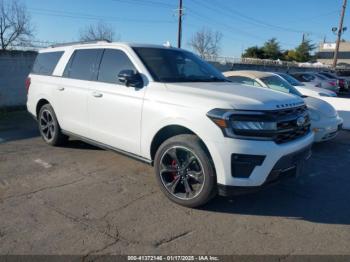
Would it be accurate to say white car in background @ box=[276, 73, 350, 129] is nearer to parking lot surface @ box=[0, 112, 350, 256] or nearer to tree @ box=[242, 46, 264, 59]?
parking lot surface @ box=[0, 112, 350, 256]

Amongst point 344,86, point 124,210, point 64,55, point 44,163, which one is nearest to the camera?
point 124,210

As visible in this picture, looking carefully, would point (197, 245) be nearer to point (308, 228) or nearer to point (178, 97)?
point (308, 228)

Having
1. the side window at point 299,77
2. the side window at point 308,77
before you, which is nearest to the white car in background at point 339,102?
the side window at point 299,77

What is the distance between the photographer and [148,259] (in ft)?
9.38

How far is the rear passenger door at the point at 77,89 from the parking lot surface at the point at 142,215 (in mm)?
658

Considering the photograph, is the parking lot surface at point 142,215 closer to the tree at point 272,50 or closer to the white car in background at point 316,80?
the white car in background at point 316,80

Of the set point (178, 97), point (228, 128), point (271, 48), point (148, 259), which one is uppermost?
point (271, 48)

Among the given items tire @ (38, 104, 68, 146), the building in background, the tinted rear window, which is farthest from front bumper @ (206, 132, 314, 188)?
the building in background

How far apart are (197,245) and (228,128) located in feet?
3.90

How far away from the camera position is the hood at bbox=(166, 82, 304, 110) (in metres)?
3.44

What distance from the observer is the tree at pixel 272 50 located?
66.4 m

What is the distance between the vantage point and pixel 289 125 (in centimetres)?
366

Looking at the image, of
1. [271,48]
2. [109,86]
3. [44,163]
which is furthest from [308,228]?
[271,48]

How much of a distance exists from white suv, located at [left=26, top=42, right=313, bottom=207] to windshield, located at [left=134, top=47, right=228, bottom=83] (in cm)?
2
